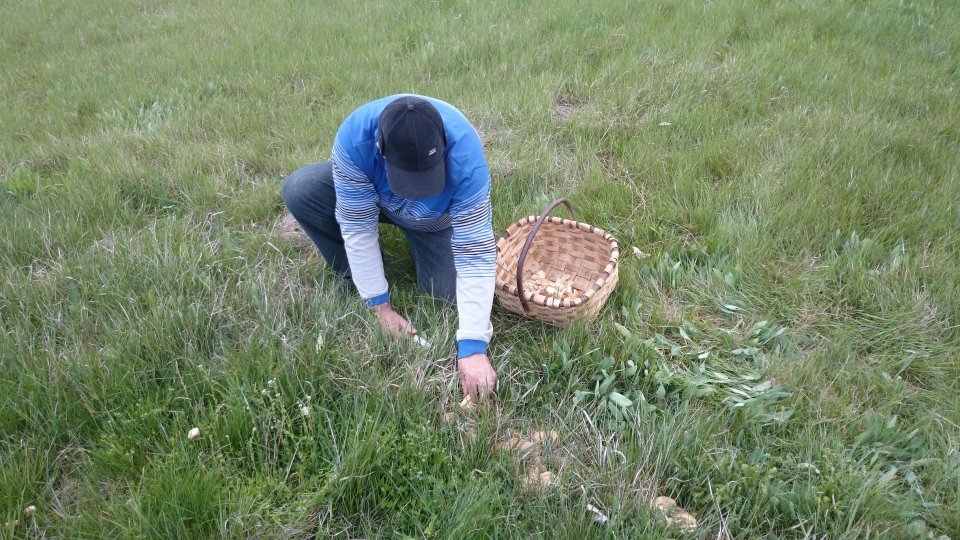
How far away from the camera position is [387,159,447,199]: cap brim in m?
2.17

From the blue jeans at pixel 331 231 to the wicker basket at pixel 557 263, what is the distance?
26cm

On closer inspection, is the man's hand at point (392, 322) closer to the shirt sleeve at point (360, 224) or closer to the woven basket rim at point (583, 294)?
the shirt sleeve at point (360, 224)

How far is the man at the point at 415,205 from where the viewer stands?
84.4 inches

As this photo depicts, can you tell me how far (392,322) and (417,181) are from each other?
0.74 metres

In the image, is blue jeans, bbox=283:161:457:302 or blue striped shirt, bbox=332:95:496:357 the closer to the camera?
blue striped shirt, bbox=332:95:496:357

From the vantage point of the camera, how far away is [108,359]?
229 centimetres

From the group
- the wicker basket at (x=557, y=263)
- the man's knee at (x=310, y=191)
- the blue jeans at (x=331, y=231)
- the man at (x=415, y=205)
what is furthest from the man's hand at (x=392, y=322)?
the man's knee at (x=310, y=191)

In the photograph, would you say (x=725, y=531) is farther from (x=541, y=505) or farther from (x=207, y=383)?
(x=207, y=383)

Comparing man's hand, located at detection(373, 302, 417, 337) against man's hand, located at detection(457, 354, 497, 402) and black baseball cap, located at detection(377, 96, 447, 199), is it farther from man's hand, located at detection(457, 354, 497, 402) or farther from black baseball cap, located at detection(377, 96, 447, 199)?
black baseball cap, located at detection(377, 96, 447, 199)

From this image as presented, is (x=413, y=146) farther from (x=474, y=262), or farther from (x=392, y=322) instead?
(x=392, y=322)

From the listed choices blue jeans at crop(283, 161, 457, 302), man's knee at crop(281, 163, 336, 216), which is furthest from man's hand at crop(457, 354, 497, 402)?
man's knee at crop(281, 163, 336, 216)

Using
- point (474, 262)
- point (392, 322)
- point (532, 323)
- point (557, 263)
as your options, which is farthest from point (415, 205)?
point (557, 263)

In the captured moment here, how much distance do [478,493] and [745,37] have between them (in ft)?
15.6

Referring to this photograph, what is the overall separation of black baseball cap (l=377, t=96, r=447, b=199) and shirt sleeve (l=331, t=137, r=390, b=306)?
407 mm
